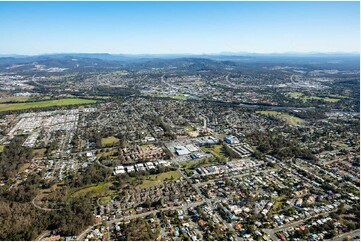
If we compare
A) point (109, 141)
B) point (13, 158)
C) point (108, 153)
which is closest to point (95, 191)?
point (108, 153)

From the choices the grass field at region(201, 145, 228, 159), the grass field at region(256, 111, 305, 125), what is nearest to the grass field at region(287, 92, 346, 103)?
the grass field at region(256, 111, 305, 125)

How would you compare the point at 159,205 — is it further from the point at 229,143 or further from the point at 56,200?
the point at 229,143

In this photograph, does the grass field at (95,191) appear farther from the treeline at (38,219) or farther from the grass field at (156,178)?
the grass field at (156,178)

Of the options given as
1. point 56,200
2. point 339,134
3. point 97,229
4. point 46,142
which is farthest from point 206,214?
point 339,134

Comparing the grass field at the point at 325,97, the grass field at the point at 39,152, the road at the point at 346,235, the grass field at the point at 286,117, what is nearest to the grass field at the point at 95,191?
the grass field at the point at 39,152

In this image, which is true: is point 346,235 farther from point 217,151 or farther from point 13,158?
point 13,158

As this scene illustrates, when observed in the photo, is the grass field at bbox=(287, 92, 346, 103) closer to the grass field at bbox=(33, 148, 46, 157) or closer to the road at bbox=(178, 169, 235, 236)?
the road at bbox=(178, 169, 235, 236)
